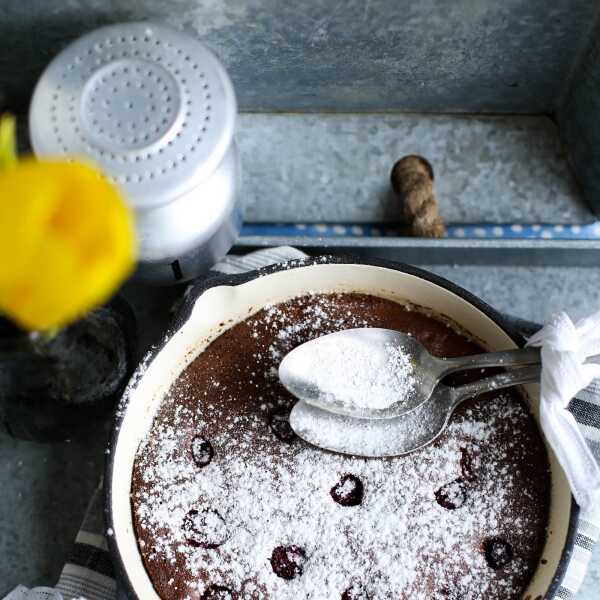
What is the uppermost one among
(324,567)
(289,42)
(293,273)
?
(289,42)

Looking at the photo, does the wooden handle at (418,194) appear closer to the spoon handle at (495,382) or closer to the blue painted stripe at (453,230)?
the blue painted stripe at (453,230)

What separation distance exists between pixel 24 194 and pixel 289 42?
2.31 ft

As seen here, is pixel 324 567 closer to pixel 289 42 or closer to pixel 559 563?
pixel 559 563

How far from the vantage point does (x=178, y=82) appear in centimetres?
87

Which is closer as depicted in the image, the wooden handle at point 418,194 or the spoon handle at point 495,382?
the spoon handle at point 495,382

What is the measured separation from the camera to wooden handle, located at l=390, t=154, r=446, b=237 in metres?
1.12

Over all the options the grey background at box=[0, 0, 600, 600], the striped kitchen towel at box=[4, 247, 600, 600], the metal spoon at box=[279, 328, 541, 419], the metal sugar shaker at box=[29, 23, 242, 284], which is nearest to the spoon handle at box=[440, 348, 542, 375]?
the metal spoon at box=[279, 328, 541, 419]

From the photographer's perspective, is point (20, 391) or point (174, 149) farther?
point (20, 391)

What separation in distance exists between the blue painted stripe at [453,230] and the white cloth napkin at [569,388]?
30 cm

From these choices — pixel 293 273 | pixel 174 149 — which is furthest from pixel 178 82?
pixel 293 273

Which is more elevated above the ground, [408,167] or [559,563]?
[408,167]

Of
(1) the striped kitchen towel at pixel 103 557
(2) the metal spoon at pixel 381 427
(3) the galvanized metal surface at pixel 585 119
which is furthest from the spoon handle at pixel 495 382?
(3) the galvanized metal surface at pixel 585 119

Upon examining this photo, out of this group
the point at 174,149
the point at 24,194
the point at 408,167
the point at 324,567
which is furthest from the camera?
the point at 408,167

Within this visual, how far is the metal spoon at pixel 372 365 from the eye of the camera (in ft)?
3.22
